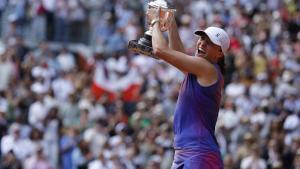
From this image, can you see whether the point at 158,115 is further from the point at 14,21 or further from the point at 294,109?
the point at 14,21

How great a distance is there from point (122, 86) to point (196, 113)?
10.5 meters

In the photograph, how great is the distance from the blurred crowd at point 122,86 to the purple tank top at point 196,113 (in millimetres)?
6630

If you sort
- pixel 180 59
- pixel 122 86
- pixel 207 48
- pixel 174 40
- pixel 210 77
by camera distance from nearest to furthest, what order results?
pixel 180 59, pixel 210 77, pixel 207 48, pixel 174 40, pixel 122 86

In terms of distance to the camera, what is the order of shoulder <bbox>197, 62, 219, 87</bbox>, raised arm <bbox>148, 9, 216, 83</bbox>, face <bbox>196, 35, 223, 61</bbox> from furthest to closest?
face <bbox>196, 35, 223, 61</bbox>
shoulder <bbox>197, 62, 219, 87</bbox>
raised arm <bbox>148, 9, 216, 83</bbox>

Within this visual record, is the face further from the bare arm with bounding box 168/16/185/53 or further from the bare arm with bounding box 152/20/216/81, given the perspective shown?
the bare arm with bounding box 168/16/185/53

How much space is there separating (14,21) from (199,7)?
4.08m

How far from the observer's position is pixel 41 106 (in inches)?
680

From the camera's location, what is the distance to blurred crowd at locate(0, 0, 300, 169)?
16.0 metres

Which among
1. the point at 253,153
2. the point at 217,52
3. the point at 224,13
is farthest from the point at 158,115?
the point at 217,52

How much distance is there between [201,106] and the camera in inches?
330

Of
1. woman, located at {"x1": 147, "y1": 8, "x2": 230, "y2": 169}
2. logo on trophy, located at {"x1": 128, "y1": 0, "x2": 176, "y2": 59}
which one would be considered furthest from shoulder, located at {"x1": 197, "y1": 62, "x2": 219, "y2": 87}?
logo on trophy, located at {"x1": 128, "y1": 0, "x2": 176, "y2": 59}

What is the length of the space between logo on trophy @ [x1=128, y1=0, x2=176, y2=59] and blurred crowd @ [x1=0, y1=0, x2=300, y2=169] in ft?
22.1

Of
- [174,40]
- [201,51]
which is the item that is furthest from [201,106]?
[174,40]

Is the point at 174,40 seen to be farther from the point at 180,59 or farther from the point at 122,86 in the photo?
the point at 122,86
